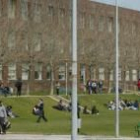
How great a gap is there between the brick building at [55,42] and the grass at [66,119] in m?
4.98

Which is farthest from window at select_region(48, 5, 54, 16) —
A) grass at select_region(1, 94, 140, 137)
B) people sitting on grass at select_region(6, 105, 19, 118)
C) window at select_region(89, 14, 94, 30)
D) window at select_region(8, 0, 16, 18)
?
people sitting on grass at select_region(6, 105, 19, 118)

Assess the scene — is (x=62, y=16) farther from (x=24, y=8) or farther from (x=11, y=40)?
(x=11, y=40)

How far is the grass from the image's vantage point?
1613 inches

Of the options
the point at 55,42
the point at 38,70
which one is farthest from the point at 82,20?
the point at 55,42

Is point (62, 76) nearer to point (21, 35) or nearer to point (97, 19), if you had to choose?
point (97, 19)

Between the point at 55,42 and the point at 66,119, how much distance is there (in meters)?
22.6

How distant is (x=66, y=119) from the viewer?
55.4m

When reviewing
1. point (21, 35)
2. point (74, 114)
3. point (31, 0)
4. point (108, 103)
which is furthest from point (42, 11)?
point (74, 114)

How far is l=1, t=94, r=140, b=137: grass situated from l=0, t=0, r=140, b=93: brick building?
4.98 m

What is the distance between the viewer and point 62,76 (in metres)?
92.6

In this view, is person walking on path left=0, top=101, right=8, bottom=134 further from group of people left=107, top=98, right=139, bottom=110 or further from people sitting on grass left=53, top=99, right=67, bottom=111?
group of people left=107, top=98, right=139, bottom=110

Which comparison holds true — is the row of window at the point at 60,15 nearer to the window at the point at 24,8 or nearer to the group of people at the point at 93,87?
the window at the point at 24,8

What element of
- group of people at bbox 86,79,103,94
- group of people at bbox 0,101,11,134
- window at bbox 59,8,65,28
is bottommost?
group of people at bbox 0,101,11,134

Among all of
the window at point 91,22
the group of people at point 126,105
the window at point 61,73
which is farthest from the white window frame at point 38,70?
the group of people at point 126,105
